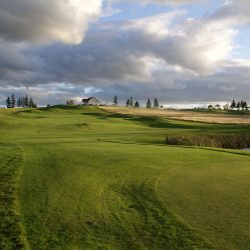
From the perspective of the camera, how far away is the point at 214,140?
4234 centimetres

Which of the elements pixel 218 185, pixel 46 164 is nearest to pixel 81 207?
pixel 218 185

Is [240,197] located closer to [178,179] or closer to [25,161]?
[178,179]

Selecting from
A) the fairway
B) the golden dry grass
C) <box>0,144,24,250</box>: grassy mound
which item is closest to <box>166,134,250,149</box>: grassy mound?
the fairway

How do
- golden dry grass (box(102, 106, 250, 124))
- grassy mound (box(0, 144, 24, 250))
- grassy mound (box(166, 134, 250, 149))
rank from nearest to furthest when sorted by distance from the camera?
grassy mound (box(0, 144, 24, 250)), grassy mound (box(166, 134, 250, 149)), golden dry grass (box(102, 106, 250, 124))

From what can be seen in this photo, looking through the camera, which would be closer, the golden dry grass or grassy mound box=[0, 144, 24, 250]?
grassy mound box=[0, 144, 24, 250]

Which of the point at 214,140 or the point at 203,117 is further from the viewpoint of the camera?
the point at 203,117

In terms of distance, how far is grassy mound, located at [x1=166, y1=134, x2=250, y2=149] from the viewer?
39125 millimetres

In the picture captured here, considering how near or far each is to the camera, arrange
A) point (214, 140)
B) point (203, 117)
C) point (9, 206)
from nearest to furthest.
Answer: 1. point (9, 206)
2. point (214, 140)
3. point (203, 117)

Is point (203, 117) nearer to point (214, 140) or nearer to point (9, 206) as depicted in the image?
point (214, 140)

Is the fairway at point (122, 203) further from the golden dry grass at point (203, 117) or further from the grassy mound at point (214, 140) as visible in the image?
the golden dry grass at point (203, 117)

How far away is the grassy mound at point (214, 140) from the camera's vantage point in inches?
1540

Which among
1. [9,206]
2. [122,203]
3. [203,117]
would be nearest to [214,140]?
[122,203]

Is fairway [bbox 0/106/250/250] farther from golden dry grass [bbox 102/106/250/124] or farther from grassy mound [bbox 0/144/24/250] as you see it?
golden dry grass [bbox 102/106/250/124]

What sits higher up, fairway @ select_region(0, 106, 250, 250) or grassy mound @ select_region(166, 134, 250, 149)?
fairway @ select_region(0, 106, 250, 250)
